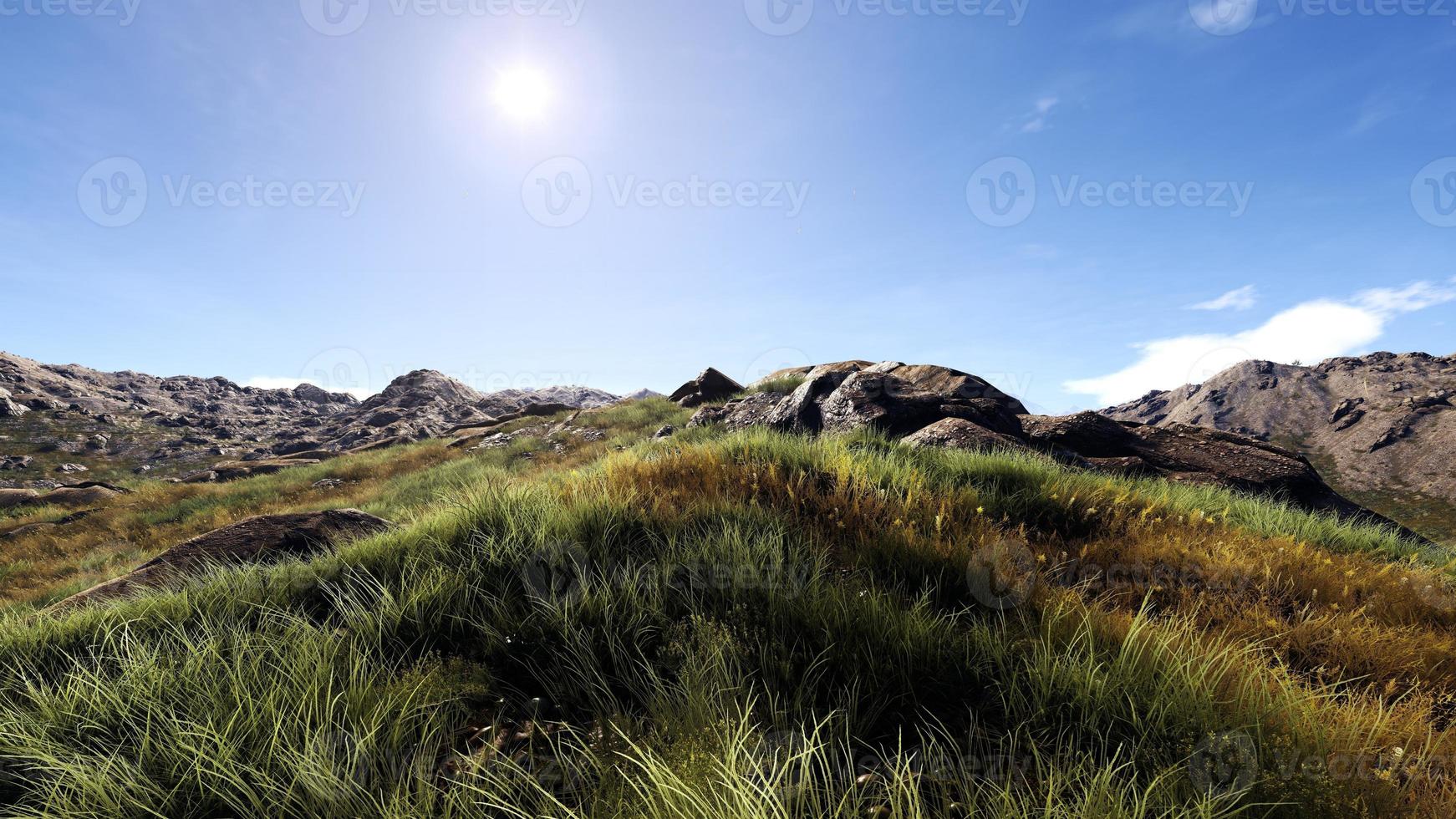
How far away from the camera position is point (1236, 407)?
185m

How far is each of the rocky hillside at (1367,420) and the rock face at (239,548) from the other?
459ft

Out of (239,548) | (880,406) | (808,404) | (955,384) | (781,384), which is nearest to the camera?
(239,548)

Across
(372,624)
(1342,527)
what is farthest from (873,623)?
(1342,527)

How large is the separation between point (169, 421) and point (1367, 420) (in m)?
291

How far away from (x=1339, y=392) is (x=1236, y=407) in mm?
28026

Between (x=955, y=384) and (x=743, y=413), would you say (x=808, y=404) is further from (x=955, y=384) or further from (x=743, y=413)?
(x=955, y=384)

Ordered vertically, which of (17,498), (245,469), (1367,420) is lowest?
(17,498)

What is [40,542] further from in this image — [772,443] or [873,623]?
[873,623]

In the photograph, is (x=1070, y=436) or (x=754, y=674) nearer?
(x=754, y=674)

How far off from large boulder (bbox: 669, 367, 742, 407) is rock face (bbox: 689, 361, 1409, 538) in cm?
1379

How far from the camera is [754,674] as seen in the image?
232cm

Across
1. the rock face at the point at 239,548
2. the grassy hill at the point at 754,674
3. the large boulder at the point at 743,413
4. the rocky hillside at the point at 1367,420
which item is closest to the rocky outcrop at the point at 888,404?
the large boulder at the point at 743,413

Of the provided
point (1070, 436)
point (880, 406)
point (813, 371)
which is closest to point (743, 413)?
point (813, 371)

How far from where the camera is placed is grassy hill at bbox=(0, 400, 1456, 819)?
72.1 inches
